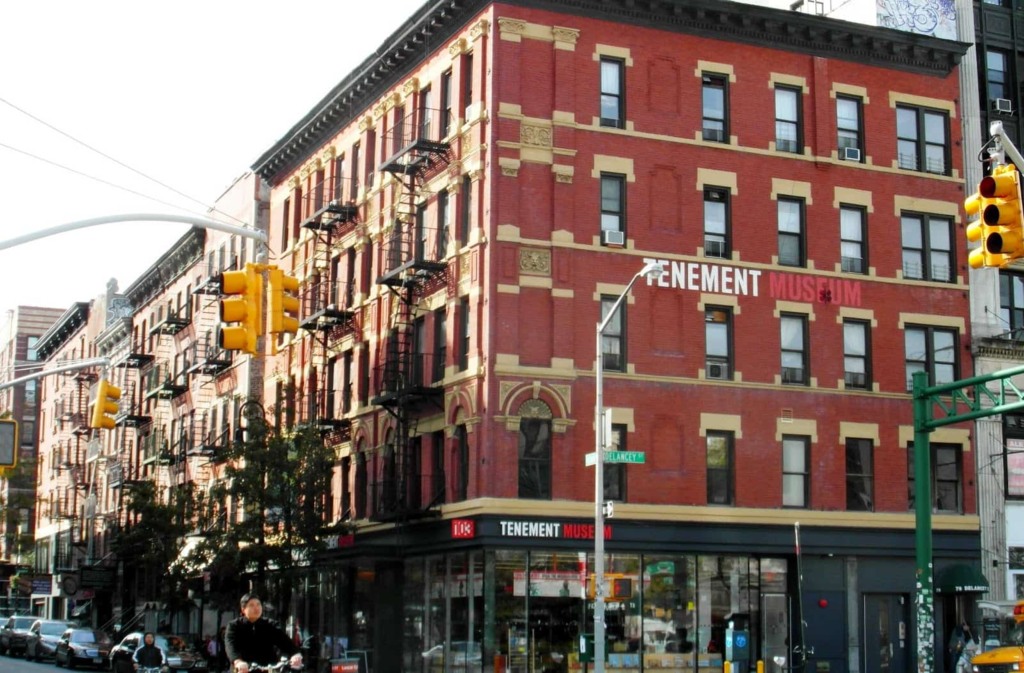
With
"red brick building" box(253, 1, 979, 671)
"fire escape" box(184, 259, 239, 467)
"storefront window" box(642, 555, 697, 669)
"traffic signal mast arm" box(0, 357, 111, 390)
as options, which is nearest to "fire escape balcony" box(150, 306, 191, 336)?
"fire escape" box(184, 259, 239, 467)

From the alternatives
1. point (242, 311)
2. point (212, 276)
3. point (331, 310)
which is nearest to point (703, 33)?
point (331, 310)

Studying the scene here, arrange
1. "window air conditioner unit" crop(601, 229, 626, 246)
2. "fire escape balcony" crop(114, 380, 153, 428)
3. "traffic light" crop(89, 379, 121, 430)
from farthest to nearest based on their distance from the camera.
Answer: "fire escape balcony" crop(114, 380, 153, 428)
"window air conditioner unit" crop(601, 229, 626, 246)
"traffic light" crop(89, 379, 121, 430)

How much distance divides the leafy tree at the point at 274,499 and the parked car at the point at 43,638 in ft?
44.3

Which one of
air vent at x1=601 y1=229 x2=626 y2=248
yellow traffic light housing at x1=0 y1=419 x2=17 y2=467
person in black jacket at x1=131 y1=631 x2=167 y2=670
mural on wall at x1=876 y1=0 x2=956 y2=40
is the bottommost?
person in black jacket at x1=131 y1=631 x2=167 y2=670

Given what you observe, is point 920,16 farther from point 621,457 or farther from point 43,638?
point 43,638

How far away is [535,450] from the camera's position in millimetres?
40281

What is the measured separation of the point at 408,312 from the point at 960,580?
18544mm

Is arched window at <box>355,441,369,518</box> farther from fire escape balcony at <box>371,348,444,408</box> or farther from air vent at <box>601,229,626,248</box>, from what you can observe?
air vent at <box>601,229,626,248</box>

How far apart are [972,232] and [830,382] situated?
28.2 m

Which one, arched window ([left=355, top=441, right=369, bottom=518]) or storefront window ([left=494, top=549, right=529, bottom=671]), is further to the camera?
arched window ([left=355, top=441, right=369, bottom=518])

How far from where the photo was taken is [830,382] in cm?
4394

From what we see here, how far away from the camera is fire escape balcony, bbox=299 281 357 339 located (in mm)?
50000

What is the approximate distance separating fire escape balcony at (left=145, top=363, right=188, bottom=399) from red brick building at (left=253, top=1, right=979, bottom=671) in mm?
22796

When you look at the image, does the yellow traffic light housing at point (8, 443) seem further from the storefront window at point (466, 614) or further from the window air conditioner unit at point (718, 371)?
the window air conditioner unit at point (718, 371)
